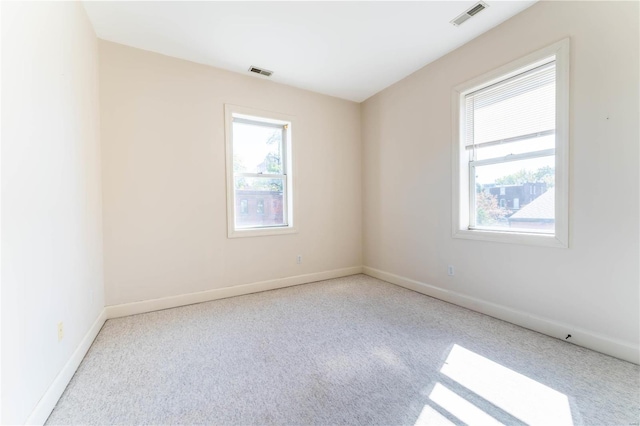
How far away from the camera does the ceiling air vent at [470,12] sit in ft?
7.45

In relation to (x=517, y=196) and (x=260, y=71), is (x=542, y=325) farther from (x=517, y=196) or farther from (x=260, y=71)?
(x=260, y=71)

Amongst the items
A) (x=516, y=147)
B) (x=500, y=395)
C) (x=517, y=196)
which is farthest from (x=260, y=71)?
(x=500, y=395)

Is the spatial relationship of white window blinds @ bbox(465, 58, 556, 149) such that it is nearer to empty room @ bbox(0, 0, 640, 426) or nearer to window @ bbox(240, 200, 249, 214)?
empty room @ bbox(0, 0, 640, 426)

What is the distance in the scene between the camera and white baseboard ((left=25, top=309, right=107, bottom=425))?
130 cm

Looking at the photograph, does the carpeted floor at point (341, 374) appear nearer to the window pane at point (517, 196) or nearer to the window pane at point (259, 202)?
the window pane at point (517, 196)

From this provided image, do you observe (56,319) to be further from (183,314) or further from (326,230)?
(326,230)

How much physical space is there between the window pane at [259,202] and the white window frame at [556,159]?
7.62 feet

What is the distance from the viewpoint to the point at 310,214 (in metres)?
4.00

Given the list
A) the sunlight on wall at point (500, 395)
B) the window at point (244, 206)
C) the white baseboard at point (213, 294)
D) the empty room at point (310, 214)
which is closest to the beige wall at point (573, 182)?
the empty room at point (310, 214)

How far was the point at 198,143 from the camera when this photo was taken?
3.14m

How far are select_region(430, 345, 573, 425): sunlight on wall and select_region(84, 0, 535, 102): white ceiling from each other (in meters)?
2.91

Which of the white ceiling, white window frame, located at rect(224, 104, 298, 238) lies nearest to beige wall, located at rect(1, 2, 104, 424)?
the white ceiling

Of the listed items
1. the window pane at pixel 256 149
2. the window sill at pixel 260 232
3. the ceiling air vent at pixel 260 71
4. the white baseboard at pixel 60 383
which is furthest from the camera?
the window pane at pixel 256 149

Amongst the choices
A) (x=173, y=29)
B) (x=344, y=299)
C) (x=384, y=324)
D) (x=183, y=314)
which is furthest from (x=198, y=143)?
(x=384, y=324)
